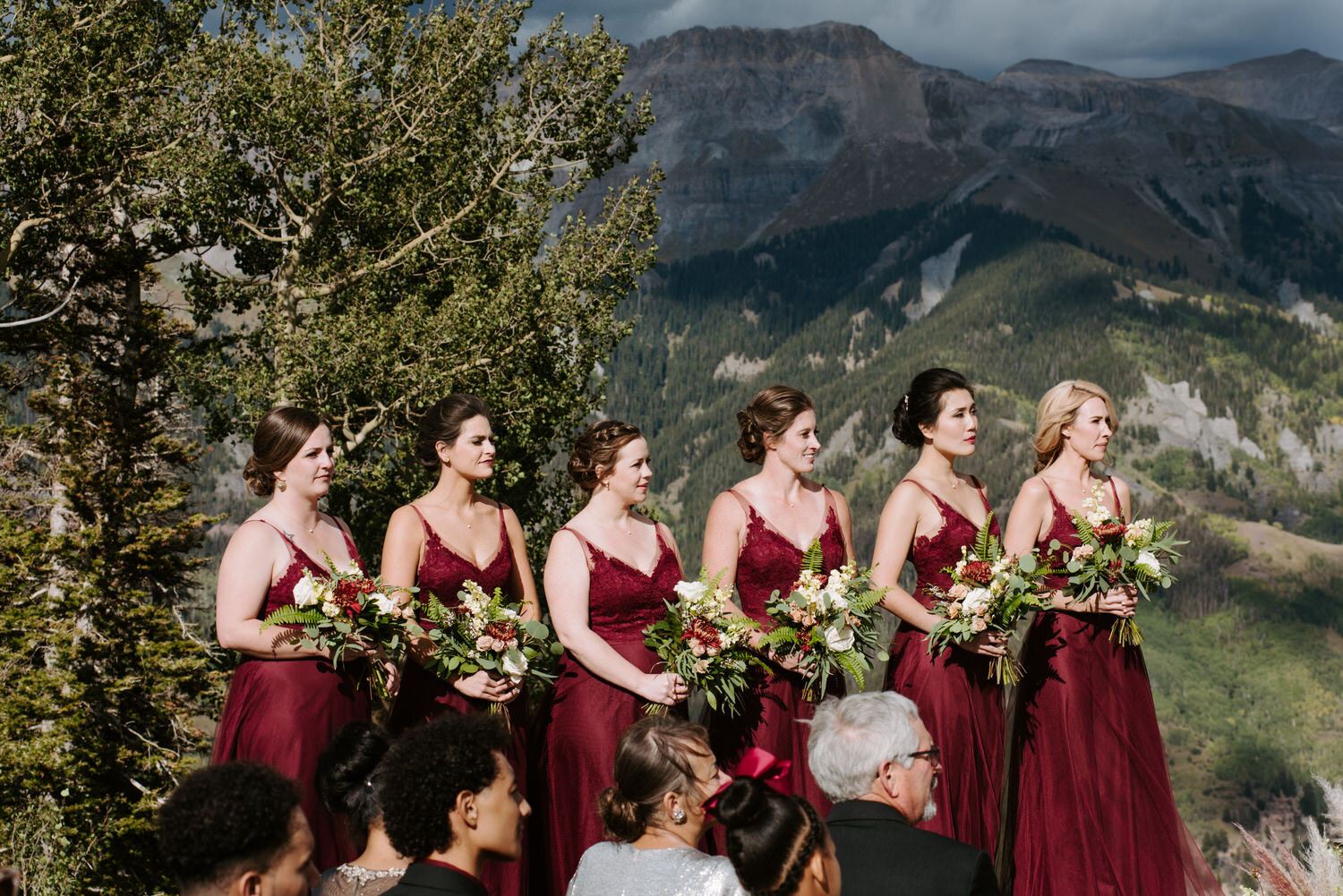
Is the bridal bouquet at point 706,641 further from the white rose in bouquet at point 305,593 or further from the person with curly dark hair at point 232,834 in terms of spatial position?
the person with curly dark hair at point 232,834

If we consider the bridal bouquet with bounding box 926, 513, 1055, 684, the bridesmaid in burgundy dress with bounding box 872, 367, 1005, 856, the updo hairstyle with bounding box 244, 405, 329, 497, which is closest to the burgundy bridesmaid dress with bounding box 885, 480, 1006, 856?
the bridesmaid in burgundy dress with bounding box 872, 367, 1005, 856

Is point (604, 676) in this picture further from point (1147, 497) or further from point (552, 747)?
point (1147, 497)

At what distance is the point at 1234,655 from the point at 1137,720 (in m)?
179

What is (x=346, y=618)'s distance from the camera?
5.30 metres

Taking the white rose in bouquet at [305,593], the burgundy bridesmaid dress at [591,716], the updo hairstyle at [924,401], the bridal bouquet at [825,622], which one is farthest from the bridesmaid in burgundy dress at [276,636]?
the updo hairstyle at [924,401]

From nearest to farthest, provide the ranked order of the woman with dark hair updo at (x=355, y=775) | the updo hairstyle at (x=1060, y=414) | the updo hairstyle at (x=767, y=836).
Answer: the updo hairstyle at (x=767, y=836), the woman with dark hair updo at (x=355, y=775), the updo hairstyle at (x=1060, y=414)

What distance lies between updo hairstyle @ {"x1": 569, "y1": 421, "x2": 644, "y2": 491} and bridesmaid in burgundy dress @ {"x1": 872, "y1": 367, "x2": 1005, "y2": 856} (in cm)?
136

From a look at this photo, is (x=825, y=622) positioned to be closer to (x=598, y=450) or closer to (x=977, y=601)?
(x=977, y=601)

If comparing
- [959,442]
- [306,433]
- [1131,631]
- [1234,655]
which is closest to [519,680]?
[306,433]

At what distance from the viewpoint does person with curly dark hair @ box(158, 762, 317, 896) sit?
9.61 feet

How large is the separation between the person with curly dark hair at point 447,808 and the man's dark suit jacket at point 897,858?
3.31 ft

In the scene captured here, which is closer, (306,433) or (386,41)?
(306,433)

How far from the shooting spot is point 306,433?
566 centimetres

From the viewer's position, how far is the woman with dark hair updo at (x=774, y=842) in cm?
329
